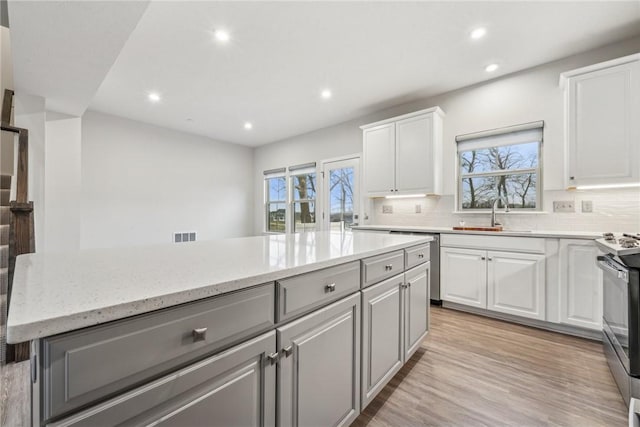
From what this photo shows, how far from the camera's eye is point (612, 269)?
176cm

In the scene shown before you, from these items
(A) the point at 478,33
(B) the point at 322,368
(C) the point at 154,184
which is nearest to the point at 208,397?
(B) the point at 322,368

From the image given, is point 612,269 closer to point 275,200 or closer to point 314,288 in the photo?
point 314,288

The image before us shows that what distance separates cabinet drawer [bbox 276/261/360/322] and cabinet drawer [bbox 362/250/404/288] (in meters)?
0.08

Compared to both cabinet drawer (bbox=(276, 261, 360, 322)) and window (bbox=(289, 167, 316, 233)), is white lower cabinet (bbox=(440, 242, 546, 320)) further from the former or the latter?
window (bbox=(289, 167, 316, 233))

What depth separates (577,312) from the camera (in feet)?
7.98

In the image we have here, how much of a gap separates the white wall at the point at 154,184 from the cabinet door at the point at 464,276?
470cm

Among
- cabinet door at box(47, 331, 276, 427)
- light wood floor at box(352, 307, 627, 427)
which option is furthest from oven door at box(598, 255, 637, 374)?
cabinet door at box(47, 331, 276, 427)

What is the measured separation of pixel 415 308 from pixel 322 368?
1.07m

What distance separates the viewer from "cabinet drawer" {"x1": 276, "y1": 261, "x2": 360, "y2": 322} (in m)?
1.00

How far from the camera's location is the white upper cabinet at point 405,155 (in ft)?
11.7

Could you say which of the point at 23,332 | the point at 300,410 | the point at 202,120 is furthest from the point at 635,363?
the point at 202,120

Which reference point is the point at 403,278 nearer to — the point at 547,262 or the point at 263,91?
the point at 547,262

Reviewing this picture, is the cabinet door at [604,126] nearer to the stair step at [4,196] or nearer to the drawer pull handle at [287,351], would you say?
the drawer pull handle at [287,351]

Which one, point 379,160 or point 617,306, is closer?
point 617,306
